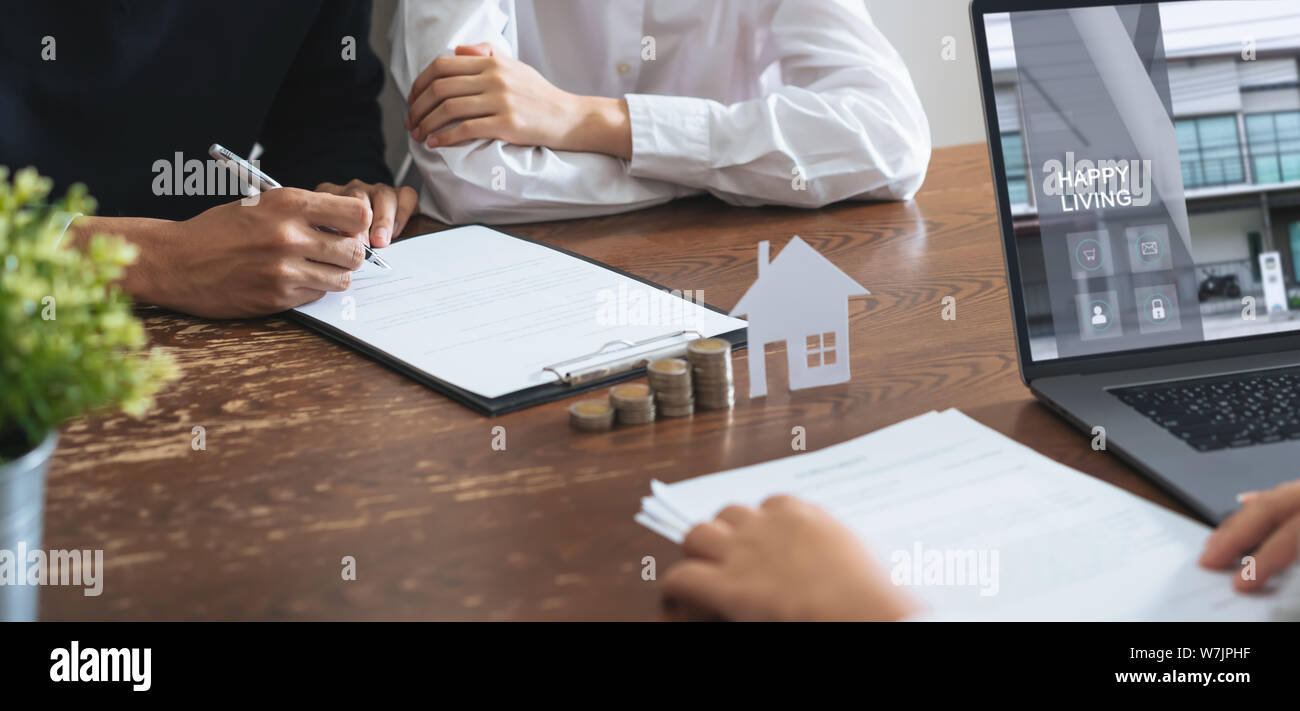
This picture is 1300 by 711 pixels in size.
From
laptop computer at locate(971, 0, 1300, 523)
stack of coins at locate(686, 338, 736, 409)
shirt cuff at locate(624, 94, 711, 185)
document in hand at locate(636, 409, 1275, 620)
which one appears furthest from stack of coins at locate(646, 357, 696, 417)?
shirt cuff at locate(624, 94, 711, 185)

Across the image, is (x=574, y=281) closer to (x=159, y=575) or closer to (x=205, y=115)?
(x=159, y=575)

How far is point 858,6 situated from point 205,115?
101 centimetres

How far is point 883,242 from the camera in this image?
1.25 meters

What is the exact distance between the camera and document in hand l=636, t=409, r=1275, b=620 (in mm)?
573

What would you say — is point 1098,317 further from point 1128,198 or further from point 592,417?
point 592,417

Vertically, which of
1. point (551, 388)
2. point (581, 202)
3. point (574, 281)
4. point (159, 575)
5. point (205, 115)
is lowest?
point (159, 575)

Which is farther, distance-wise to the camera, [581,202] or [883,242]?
[581,202]

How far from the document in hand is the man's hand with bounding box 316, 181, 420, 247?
0.65 m

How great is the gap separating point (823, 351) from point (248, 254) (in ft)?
1.86

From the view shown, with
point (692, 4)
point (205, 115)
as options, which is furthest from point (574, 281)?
point (205, 115)

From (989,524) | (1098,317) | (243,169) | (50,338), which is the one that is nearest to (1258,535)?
(989,524)

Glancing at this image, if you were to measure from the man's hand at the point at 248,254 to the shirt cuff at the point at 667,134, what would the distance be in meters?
0.45

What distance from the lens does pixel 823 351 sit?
88 cm

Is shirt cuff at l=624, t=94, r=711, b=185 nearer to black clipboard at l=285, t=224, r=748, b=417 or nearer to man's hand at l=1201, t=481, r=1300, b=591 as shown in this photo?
black clipboard at l=285, t=224, r=748, b=417
